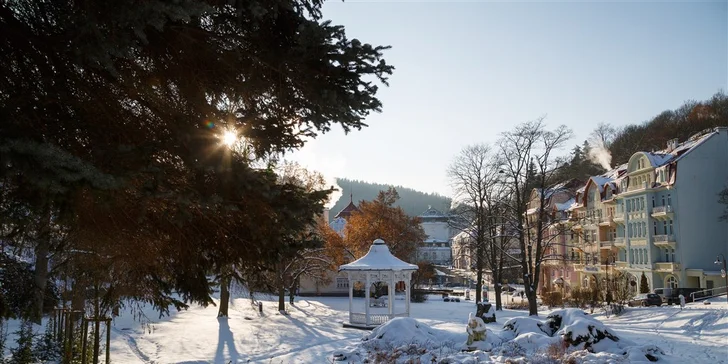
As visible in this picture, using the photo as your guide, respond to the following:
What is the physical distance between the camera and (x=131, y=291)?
26.6 ft

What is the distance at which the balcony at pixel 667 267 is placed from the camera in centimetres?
3622

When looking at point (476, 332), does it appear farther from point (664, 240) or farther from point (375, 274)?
point (664, 240)

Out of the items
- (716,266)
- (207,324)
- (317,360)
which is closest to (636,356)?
(317,360)

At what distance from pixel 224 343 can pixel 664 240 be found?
3113 centimetres

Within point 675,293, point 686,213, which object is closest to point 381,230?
point 675,293

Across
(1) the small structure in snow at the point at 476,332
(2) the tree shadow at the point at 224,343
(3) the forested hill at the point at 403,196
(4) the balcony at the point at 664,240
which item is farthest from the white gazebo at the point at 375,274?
(3) the forested hill at the point at 403,196

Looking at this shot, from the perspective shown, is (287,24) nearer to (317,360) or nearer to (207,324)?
(317,360)

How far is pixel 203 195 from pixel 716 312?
23.8 m

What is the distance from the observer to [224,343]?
2008 centimetres

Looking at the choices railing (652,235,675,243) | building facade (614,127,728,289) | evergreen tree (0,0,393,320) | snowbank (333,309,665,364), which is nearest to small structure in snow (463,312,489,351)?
snowbank (333,309,665,364)

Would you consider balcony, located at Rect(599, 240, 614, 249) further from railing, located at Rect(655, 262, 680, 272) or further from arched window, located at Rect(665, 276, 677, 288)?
arched window, located at Rect(665, 276, 677, 288)

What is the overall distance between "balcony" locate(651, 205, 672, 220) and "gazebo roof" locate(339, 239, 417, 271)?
20.6m

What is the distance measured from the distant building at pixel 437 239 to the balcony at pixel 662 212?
53656mm

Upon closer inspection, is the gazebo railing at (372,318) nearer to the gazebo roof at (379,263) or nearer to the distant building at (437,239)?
the gazebo roof at (379,263)
